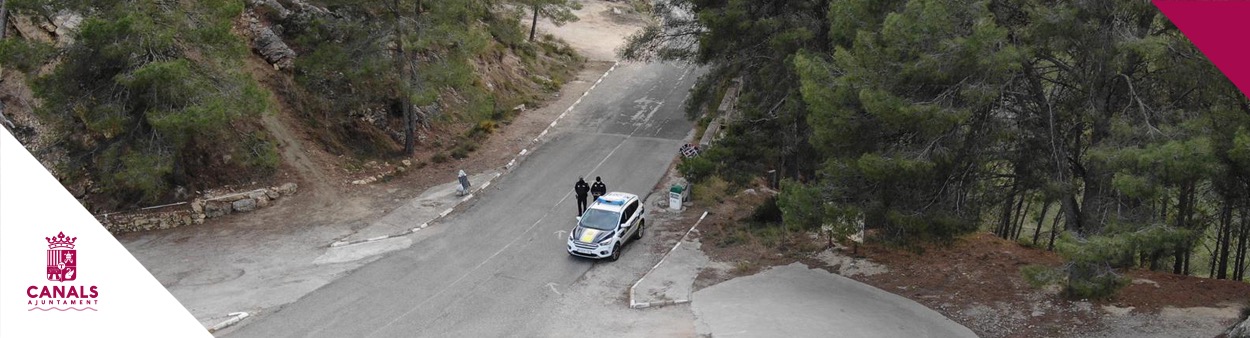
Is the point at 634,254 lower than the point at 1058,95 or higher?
lower

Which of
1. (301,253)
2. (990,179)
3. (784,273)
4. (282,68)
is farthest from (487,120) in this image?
(990,179)

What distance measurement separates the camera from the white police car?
24703 mm

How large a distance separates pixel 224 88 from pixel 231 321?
9134 millimetres

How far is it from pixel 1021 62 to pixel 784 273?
26.9 ft

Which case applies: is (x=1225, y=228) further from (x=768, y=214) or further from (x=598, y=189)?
(x=598, y=189)

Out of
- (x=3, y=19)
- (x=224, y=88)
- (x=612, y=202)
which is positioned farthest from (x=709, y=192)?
(x=3, y=19)

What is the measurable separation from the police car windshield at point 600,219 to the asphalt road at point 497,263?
106 centimetres

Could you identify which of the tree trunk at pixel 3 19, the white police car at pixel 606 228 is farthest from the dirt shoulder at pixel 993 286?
the tree trunk at pixel 3 19

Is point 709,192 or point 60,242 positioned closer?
point 60,242

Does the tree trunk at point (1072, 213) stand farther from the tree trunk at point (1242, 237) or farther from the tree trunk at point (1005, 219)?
the tree trunk at point (1242, 237)

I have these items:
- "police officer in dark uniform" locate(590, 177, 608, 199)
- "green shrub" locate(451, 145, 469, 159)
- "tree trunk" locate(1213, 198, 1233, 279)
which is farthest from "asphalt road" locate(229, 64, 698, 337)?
"tree trunk" locate(1213, 198, 1233, 279)

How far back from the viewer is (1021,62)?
19297mm

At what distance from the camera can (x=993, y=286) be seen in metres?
22.4

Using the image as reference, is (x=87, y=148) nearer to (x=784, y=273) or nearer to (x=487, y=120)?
(x=487, y=120)
